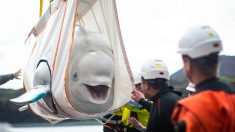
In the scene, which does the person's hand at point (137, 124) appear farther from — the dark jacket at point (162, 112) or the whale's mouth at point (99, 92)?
the dark jacket at point (162, 112)

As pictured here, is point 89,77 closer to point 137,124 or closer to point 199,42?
point 137,124

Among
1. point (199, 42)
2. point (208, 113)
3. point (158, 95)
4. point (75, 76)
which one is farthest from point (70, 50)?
point (208, 113)

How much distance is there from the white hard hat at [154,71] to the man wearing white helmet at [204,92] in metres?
1.30

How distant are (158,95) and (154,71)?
0.97ft

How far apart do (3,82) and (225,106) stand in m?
4.94

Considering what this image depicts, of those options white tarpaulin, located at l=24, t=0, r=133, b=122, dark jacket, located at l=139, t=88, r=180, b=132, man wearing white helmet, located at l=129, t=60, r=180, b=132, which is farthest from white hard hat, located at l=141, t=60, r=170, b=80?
white tarpaulin, located at l=24, t=0, r=133, b=122

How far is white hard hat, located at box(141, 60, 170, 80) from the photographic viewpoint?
132 inches

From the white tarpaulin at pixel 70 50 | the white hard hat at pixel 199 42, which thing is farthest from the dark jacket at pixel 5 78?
the white hard hat at pixel 199 42

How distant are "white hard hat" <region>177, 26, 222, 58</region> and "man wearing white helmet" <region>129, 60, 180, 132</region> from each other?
98 centimetres

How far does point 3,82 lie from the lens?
6297 millimetres

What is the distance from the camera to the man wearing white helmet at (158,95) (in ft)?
9.61

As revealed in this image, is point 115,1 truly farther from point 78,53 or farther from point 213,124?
point 213,124

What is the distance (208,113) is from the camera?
181cm

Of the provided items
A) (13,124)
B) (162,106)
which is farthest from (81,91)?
(13,124)
